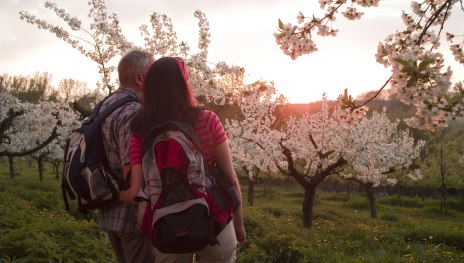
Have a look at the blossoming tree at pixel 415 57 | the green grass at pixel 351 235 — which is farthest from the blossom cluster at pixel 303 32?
the green grass at pixel 351 235

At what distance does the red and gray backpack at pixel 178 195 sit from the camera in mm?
2578

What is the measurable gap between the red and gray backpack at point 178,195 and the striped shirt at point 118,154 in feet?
1.13

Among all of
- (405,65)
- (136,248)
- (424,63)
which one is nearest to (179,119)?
(136,248)

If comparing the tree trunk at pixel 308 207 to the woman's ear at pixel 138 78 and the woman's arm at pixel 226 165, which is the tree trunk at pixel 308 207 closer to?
the woman's ear at pixel 138 78

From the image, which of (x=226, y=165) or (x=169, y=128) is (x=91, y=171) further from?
(x=226, y=165)

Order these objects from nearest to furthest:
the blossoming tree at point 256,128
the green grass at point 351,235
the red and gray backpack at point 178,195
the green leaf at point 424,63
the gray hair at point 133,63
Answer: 1. the red and gray backpack at point 178,195
2. the green leaf at point 424,63
3. the gray hair at point 133,63
4. the green grass at point 351,235
5. the blossoming tree at point 256,128

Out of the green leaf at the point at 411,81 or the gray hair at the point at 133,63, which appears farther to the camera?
the gray hair at the point at 133,63

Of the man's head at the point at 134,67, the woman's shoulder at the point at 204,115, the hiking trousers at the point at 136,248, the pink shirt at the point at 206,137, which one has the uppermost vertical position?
the man's head at the point at 134,67

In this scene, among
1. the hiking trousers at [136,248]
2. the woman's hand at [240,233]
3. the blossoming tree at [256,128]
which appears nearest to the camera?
the woman's hand at [240,233]

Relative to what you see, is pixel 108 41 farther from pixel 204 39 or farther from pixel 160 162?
pixel 160 162

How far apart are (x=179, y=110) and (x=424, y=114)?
1815 mm

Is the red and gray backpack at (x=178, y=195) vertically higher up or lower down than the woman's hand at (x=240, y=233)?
higher up

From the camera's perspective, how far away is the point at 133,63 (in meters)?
3.27

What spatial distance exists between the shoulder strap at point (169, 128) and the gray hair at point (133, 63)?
2.33 ft
